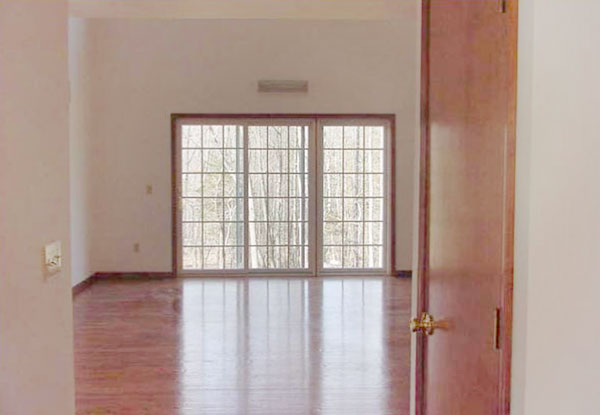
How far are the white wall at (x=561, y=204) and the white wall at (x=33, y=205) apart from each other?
1.38m

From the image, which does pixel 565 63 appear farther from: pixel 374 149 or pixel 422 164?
pixel 374 149

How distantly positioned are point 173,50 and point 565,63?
23.1 ft

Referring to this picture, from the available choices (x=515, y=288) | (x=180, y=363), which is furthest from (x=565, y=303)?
(x=180, y=363)

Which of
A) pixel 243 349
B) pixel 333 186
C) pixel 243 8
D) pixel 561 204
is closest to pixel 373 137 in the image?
pixel 333 186

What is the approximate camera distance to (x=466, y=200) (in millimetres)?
1562

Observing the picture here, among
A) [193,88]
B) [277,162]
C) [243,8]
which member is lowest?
[277,162]

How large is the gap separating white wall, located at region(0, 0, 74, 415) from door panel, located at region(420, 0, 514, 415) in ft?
4.20

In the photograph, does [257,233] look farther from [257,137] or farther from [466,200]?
[466,200]

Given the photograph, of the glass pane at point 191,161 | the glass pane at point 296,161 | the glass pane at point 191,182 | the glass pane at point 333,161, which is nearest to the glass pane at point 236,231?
the glass pane at point 191,182

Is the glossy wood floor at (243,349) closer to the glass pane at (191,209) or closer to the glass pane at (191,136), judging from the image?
the glass pane at (191,209)

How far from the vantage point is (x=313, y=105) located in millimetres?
7746

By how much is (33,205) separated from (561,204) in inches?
60.7

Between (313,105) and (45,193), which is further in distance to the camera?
(313,105)

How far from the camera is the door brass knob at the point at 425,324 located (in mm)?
1851
